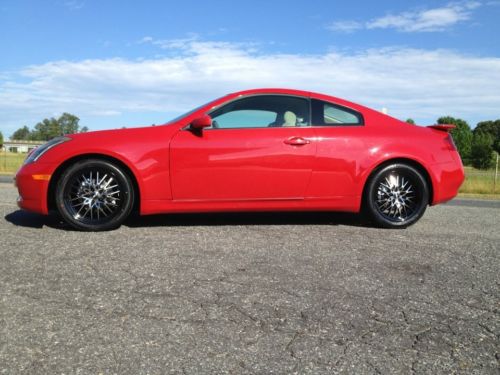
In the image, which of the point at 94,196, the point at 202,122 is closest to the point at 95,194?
the point at 94,196

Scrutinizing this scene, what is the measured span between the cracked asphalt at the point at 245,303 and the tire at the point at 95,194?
0.71ft

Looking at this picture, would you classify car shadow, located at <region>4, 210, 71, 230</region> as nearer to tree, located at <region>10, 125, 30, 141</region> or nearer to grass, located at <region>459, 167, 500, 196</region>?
grass, located at <region>459, 167, 500, 196</region>

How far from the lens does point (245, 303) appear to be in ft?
7.97

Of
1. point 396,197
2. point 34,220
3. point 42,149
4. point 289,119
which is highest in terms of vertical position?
point 289,119

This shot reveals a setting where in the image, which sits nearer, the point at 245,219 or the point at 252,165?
the point at 252,165

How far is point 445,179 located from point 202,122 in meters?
2.59

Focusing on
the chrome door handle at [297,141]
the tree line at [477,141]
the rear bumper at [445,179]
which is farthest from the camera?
the tree line at [477,141]

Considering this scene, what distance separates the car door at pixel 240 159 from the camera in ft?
14.2

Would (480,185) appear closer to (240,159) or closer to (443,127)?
(443,127)

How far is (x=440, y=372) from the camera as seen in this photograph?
69.7 inches

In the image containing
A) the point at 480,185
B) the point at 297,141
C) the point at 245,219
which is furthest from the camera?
the point at 480,185

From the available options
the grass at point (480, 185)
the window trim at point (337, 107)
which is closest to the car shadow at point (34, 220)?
the window trim at point (337, 107)

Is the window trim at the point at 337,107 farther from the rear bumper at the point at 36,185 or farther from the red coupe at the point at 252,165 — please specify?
the rear bumper at the point at 36,185

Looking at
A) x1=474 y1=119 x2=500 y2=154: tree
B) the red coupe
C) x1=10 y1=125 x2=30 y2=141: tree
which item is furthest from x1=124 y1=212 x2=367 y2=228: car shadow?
x1=10 y1=125 x2=30 y2=141: tree
